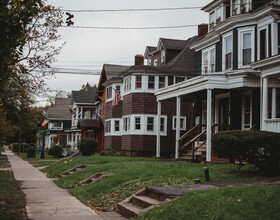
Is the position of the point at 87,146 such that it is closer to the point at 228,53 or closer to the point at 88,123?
the point at 88,123

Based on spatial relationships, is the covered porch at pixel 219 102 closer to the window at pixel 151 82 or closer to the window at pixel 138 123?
the window at pixel 151 82

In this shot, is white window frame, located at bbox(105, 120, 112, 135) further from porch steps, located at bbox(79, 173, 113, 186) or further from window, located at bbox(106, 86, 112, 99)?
porch steps, located at bbox(79, 173, 113, 186)

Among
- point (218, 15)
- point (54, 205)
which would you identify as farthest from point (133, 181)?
point (218, 15)

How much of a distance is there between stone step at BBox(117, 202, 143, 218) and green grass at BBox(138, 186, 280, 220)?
1.88 ft

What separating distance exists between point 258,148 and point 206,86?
7.24 meters

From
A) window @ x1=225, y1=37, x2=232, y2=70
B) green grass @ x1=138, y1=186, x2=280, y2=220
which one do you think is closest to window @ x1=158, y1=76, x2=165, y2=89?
window @ x1=225, y1=37, x2=232, y2=70

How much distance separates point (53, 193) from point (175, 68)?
21.3m

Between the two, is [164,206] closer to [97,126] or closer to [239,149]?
[239,149]

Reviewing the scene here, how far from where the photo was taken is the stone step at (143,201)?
9.11m

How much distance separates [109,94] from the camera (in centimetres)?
3984

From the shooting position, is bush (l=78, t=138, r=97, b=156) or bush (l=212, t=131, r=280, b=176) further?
bush (l=78, t=138, r=97, b=156)

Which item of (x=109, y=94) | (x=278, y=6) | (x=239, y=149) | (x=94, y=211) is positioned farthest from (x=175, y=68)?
(x=94, y=211)

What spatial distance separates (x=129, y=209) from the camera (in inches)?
360

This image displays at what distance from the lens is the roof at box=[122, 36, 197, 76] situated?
31.7 meters
